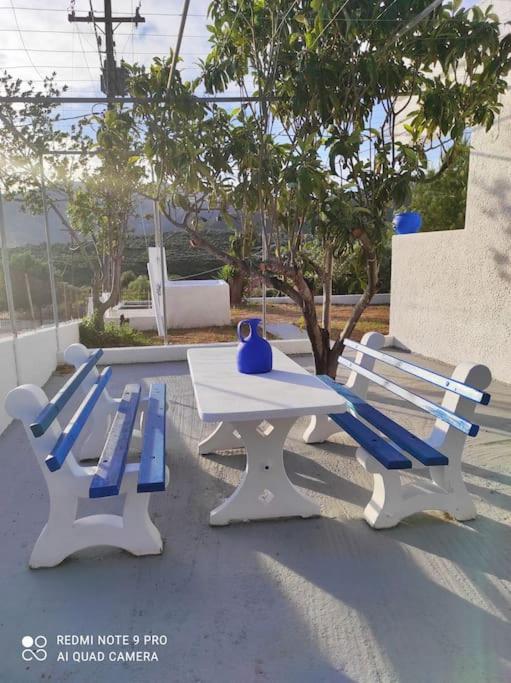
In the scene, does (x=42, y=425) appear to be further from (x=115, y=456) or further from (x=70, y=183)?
(x=70, y=183)

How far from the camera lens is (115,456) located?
2.15m

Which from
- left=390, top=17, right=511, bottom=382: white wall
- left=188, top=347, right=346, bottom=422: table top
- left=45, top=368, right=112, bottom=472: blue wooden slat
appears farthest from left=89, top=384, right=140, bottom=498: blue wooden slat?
left=390, top=17, right=511, bottom=382: white wall

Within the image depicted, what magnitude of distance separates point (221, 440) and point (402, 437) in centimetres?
129

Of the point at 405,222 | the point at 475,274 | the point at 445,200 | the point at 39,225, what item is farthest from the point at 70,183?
the point at 475,274

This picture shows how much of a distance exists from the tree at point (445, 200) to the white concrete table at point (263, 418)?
6228 mm

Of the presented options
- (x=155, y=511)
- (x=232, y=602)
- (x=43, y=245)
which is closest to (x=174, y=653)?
(x=232, y=602)

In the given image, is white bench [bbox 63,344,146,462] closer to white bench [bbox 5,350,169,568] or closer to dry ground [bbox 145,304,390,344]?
white bench [bbox 5,350,169,568]

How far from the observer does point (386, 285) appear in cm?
1354

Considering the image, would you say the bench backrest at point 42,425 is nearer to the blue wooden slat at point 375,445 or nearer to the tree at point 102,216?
the blue wooden slat at point 375,445

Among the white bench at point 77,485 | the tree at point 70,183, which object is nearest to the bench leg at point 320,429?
the white bench at point 77,485

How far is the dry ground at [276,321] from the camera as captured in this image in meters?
8.45

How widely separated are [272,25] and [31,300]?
3.80m

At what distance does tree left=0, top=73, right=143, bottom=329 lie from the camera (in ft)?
25.0

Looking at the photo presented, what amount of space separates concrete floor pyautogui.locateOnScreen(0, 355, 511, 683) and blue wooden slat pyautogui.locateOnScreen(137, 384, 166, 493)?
1.33ft
